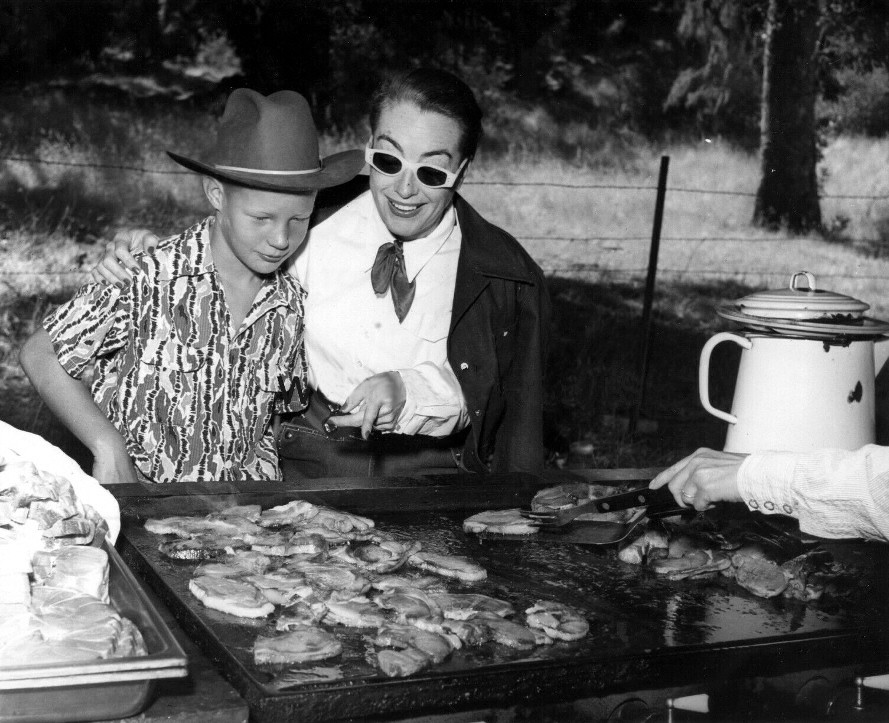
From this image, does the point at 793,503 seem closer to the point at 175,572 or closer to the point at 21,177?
the point at 175,572

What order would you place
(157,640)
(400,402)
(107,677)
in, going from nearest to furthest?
(107,677) → (157,640) → (400,402)

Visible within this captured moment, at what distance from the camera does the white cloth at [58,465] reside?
2.31 metres

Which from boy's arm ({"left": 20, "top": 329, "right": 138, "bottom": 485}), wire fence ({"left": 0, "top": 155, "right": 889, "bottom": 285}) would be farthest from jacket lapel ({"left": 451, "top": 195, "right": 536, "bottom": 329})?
wire fence ({"left": 0, "top": 155, "right": 889, "bottom": 285})

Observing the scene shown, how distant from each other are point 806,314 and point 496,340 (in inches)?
47.4

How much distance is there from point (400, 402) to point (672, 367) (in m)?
7.29

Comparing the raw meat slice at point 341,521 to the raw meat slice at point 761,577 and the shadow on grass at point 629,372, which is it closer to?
the raw meat slice at point 761,577

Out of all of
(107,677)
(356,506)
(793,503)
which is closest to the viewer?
(107,677)

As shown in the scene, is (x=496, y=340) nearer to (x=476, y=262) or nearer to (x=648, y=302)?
(x=476, y=262)

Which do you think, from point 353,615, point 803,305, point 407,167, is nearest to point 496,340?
point 407,167

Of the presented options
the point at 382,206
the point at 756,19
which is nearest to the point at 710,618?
the point at 382,206

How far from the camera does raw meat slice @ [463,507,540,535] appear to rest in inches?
115

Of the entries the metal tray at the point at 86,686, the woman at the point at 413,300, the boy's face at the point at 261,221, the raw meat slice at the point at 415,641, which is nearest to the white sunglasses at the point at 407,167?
the woman at the point at 413,300

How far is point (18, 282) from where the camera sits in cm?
855

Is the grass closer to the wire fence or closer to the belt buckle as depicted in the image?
the wire fence
